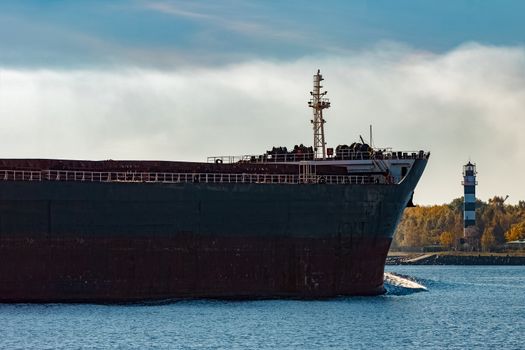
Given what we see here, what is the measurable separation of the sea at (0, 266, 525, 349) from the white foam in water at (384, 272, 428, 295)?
676 cm

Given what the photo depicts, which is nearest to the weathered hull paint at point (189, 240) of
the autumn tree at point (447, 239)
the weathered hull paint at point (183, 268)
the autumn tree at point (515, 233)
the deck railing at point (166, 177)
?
the weathered hull paint at point (183, 268)

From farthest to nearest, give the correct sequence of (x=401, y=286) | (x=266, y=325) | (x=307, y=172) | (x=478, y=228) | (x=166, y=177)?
(x=478, y=228), (x=401, y=286), (x=307, y=172), (x=166, y=177), (x=266, y=325)

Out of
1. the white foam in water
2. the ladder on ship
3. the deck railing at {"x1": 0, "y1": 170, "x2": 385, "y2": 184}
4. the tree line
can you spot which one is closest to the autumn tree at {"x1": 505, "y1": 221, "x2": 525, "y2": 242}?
the tree line

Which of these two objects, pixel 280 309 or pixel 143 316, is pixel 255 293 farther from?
pixel 143 316

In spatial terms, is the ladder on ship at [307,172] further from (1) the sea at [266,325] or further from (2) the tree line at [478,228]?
(2) the tree line at [478,228]

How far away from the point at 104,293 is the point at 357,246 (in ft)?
34.5

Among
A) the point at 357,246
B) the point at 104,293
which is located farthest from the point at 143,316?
the point at 357,246

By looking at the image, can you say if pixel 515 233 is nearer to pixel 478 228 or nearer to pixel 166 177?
pixel 478 228

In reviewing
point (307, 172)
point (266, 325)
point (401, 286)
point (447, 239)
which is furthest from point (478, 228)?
point (266, 325)

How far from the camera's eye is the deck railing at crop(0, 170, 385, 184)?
54.2 m

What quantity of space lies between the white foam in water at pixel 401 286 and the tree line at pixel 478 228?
86.9 meters

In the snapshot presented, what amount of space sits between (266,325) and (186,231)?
795 centimetres

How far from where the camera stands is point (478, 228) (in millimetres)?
172250

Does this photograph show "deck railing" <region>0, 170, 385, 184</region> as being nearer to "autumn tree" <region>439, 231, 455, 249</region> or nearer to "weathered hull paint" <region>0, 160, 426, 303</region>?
"weathered hull paint" <region>0, 160, 426, 303</region>
